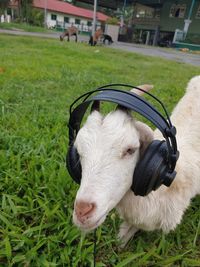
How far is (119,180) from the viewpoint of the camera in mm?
1363

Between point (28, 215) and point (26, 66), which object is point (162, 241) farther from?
point (26, 66)

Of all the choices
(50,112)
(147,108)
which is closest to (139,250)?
(147,108)

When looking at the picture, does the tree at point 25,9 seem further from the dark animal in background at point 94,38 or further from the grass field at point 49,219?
the grass field at point 49,219

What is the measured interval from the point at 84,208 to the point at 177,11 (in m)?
35.4

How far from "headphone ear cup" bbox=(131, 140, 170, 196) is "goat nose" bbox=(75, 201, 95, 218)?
1.09 feet

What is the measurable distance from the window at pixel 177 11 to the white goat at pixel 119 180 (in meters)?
34.1

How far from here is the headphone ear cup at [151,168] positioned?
1395mm

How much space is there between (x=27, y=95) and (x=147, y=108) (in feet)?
12.3

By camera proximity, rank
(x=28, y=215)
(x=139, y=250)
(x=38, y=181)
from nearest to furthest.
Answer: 1. (x=139, y=250)
2. (x=28, y=215)
3. (x=38, y=181)

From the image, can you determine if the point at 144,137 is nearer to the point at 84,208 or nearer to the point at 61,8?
the point at 84,208

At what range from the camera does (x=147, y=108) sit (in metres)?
1.28

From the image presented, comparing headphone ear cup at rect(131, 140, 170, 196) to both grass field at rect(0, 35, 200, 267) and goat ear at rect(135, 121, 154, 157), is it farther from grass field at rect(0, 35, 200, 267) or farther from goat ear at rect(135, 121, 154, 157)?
grass field at rect(0, 35, 200, 267)

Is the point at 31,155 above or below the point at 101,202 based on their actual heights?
below

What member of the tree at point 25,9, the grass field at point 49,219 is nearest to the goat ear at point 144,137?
the grass field at point 49,219
